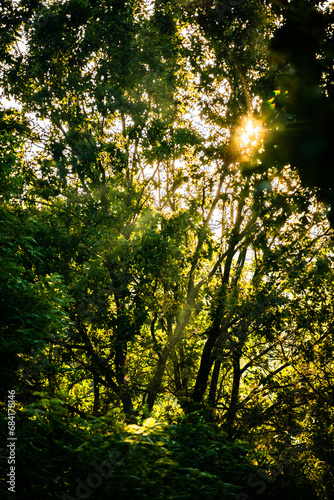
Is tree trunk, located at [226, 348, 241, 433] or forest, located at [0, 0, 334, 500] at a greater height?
forest, located at [0, 0, 334, 500]

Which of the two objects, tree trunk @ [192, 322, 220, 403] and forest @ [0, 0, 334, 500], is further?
tree trunk @ [192, 322, 220, 403]

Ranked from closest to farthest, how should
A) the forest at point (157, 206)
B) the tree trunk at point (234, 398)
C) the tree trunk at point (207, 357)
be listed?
the forest at point (157, 206) < the tree trunk at point (234, 398) < the tree trunk at point (207, 357)

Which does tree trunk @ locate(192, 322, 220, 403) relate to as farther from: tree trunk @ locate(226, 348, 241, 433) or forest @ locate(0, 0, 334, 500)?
tree trunk @ locate(226, 348, 241, 433)

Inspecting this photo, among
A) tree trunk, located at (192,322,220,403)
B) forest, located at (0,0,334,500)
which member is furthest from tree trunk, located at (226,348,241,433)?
tree trunk, located at (192,322,220,403)

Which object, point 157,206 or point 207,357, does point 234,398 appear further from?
point 157,206

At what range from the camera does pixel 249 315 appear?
12.4 m

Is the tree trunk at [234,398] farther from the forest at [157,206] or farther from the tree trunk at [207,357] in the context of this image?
the tree trunk at [207,357]

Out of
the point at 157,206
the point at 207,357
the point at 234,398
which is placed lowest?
the point at 234,398

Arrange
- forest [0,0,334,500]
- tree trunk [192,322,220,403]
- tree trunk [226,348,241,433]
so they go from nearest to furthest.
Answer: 1. forest [0,0,334,500]
2. tree trunk [226,348,241,433]
3. tree trunk [192,322,220,403]

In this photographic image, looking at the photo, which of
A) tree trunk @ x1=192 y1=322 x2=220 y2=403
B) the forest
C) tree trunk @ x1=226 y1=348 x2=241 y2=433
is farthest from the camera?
tree trunk @ x1=192 y1=322 x2=220 y2=403

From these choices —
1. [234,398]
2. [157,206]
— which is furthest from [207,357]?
[157,206]

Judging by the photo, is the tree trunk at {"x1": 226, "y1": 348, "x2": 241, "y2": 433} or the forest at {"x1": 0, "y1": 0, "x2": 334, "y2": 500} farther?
the tree trunk at {"x1": 226, "y1": 348, "x2": 241, "y2": 433}

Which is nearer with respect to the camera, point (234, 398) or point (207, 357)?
point (207, 357)

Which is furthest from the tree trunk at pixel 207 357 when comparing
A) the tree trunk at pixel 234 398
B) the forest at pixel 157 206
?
the tree trunk at pixel 234 398
